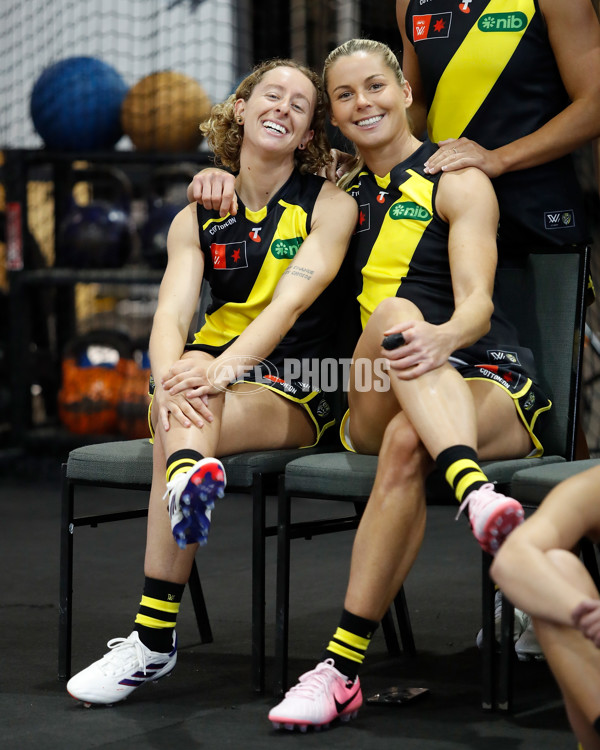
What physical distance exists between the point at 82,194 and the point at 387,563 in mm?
4622

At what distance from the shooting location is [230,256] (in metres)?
2.50

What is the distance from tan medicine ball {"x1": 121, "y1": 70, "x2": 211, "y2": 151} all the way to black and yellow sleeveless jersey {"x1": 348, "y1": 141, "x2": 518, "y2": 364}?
2826mm

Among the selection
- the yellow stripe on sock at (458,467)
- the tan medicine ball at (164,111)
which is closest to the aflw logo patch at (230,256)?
the yellow stripe on sock at (458,467)

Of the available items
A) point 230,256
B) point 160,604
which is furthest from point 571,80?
point 160,604

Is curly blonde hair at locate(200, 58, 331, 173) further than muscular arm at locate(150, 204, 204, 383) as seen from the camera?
Yes

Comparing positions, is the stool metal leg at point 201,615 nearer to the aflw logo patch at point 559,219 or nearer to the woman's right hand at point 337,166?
the woman's right hand at point 337,166

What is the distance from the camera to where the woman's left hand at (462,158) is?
2.33 metres

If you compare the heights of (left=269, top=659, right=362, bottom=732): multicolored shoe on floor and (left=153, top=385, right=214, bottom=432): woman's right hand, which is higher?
(left=153, top=385, right=214, bottom=432): woman's right hand

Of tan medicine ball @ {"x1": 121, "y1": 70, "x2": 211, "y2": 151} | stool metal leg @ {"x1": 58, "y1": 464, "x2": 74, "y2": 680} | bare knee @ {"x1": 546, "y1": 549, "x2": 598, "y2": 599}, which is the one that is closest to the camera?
bare knee @ {"x1": 546, "y1": 549, "x2": 598, "y2": 599}

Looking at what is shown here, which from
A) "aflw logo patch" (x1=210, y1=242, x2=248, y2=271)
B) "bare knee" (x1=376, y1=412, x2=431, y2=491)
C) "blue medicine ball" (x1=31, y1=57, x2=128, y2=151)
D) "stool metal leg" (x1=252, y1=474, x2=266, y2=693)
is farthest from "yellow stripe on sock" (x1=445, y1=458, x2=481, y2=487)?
"blue medicine ball" (x1=31, y1=57, x2=128, y2=151)

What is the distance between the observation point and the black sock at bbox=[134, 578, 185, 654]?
220cm

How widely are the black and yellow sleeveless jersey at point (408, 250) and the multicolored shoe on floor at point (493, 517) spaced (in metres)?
0.52

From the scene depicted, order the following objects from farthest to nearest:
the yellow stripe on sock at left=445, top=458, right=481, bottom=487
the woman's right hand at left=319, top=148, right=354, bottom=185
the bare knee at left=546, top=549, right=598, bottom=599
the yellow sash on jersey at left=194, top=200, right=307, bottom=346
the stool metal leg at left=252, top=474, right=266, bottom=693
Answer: the woman's right hand at left=319, top=148, right=354, bottom=185 < the yellow sash on jersey at left=194, top=200, right=307, bottom=346 < the stool metal leg at left=252, top=474, right=266, bottom=693 < the yellow stripe on sock at left=445, top=458, right=481, bottom=487 < the bare knee at left=546, top=549, right=598, bottom=599

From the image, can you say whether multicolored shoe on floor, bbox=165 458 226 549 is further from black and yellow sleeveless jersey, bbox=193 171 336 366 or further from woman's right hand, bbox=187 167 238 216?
woman's right hand, bbox=187 167 238 216
